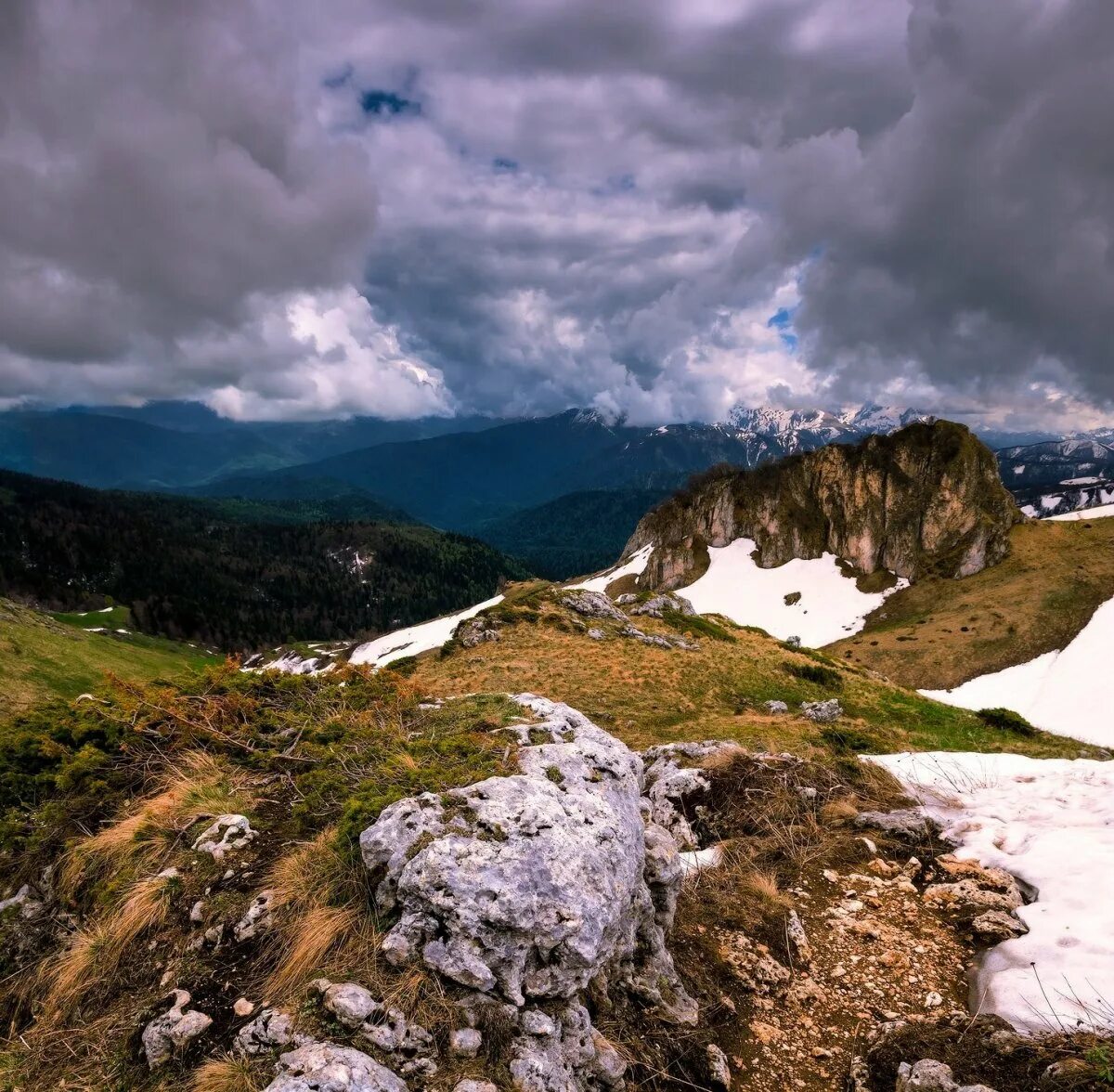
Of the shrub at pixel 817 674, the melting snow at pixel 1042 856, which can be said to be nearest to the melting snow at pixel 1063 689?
the shrub at pixel 817 674

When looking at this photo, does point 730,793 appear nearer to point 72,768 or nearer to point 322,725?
point 322,725

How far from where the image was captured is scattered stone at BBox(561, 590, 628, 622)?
119 ft

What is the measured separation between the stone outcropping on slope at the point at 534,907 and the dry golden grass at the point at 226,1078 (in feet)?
3.64

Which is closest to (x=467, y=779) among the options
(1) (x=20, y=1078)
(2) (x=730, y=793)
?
(1) (x=20, y=1078)

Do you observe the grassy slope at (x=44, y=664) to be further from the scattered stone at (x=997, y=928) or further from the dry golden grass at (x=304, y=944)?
the scattered stone at (x=997, y=928)

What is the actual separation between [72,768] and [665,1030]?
7000 millimetres

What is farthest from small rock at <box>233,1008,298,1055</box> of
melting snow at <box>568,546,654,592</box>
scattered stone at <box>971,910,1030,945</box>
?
melting snow at <box>568,546,654,592</box>

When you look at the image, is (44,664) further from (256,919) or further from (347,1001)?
(347,1001)

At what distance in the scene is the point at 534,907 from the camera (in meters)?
4.82

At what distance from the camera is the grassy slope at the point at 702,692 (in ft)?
59.9

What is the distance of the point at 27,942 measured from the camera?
200 inches

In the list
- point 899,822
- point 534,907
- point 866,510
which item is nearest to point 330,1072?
point 534,907

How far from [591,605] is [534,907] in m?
31.9

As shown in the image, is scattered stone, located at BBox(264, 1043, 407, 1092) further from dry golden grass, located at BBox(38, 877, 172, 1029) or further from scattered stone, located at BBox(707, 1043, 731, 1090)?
scattered stone, located at BBox(707, 1043, 731, 1090)
